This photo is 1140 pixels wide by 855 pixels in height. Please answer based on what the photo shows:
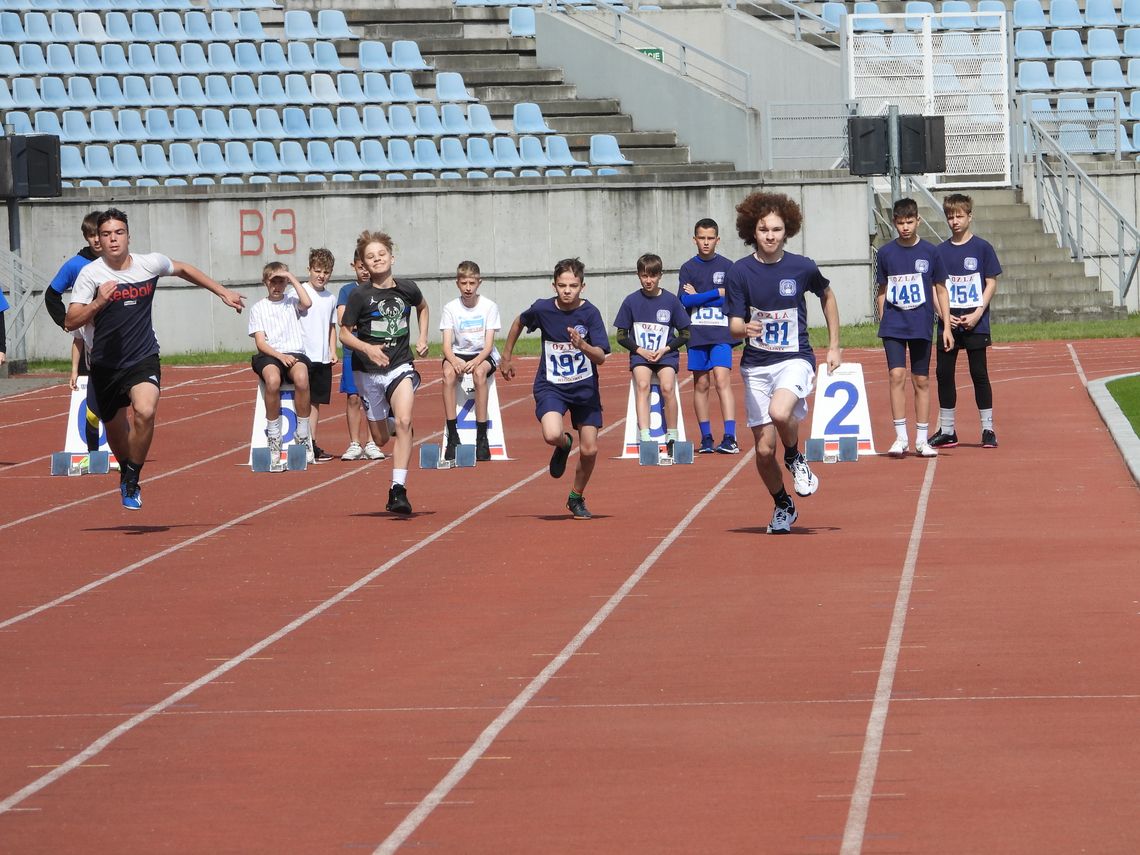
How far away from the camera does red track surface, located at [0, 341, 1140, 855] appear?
6.10m

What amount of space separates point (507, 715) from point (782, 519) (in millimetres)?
4623

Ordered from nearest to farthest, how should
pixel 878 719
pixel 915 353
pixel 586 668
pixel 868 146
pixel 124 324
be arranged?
pixel 878 719, pixel 586 668, pixel 124 324, pixel 915 353, pixel 868 146

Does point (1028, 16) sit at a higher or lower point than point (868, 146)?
higher

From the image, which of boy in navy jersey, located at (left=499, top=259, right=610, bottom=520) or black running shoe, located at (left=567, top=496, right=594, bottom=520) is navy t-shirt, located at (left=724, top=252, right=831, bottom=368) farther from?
black running shoe, located at (left=567, top=496, right=594, bottom=520)

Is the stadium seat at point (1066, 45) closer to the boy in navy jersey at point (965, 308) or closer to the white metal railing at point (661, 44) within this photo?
the white metal railing at point (661, 44)

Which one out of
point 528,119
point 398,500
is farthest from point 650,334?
point 528,119

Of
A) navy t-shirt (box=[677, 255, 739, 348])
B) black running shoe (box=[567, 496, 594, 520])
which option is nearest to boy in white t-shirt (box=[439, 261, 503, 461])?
navy t-shirt (box=[677, 255, 739, 348])

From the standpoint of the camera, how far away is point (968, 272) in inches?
640

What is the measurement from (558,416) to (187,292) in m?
17.4

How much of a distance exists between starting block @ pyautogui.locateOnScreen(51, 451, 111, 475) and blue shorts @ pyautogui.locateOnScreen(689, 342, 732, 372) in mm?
4689

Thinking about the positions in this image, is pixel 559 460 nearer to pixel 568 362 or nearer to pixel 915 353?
pixel 568 362

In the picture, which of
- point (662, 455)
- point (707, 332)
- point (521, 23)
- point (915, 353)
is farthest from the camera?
point (521, 23)

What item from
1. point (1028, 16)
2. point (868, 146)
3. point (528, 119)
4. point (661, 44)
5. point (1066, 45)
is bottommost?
point (868, 146)

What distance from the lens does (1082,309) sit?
3080cm
